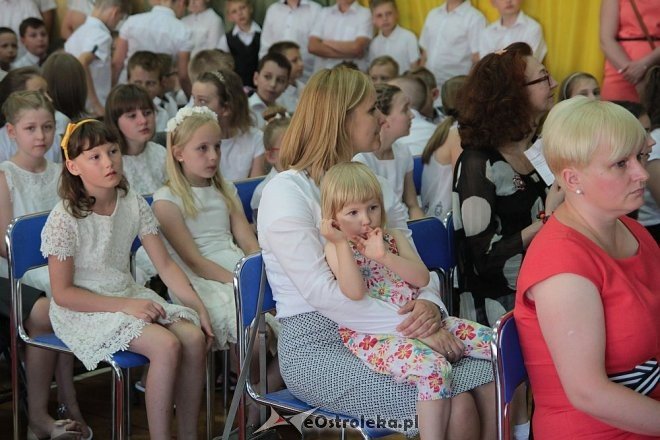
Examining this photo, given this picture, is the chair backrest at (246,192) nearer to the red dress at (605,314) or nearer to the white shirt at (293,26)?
the red dress at (605,314)

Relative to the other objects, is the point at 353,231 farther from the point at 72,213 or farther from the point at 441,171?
the point at 441,171

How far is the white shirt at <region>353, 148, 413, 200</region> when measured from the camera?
4262 millimetres

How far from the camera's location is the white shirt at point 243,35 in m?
8.22

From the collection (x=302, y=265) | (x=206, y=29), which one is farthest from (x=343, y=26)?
(x=302, y=265)

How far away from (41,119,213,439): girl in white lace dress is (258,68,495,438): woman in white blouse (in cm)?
56

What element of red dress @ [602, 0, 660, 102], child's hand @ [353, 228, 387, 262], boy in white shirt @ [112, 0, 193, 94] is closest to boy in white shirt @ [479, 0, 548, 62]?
red dress @ [602, 0, 660, 102]

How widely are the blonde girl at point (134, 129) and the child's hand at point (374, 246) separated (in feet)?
7.14

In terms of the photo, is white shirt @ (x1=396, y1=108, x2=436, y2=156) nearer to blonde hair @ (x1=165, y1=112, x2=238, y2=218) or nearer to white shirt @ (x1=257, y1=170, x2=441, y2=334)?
blonde hair @ (x1=165, y1=112, x2=238, y2=218)

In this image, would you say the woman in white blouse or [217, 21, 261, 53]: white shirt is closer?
the woman in white blouse

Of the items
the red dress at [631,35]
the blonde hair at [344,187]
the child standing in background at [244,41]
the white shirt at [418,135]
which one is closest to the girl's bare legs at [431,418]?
the blonde hair at [344,187]

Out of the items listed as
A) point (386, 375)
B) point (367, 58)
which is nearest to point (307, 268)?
point (386, 375)

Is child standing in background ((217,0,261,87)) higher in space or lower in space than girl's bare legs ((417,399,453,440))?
higher

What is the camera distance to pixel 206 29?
842 centimetres

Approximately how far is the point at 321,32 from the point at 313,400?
5680 millimetres
